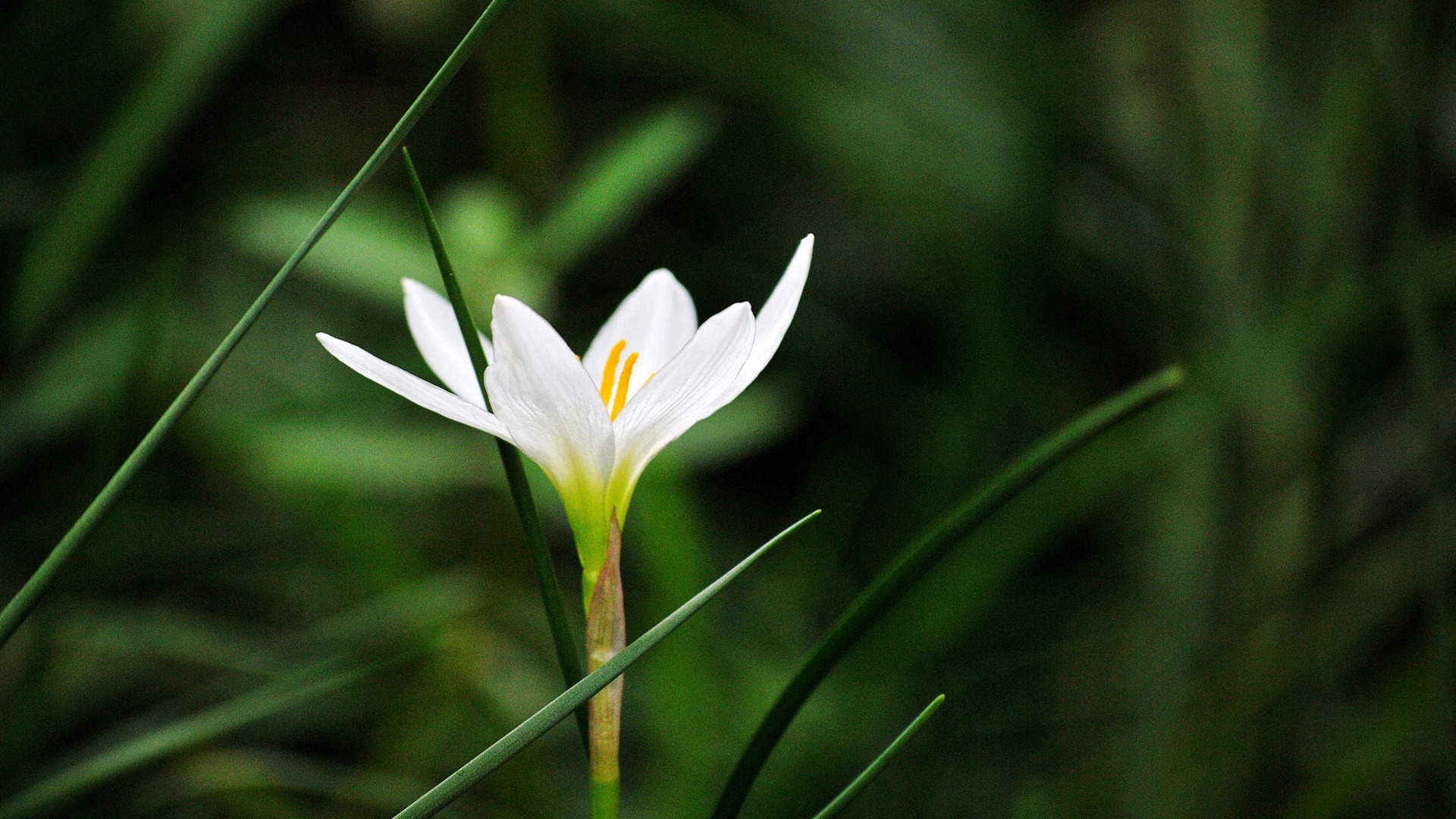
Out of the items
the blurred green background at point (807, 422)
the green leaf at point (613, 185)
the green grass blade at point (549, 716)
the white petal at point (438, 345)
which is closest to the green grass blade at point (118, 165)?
the blurred green background at point (807, 422)

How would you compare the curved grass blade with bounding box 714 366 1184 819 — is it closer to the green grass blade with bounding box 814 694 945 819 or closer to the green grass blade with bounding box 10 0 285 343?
the green grass blade with bounding box 814 694 945 819

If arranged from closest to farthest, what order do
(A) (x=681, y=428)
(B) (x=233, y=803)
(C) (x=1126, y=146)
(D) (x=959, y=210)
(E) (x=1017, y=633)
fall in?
(A) (x=681, y=428)
(B) (x=233, y=803)
(E) (x=1017, y=633)
(D) (x=959, y=210)
(C) (x=1126, y=146)

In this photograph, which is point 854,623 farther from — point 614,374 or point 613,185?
point 613,185

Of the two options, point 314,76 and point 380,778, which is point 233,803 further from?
point 314,76

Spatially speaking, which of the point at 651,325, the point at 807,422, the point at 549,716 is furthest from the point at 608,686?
the point at 807,422

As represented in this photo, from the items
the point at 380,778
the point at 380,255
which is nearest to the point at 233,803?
the point at 380,778

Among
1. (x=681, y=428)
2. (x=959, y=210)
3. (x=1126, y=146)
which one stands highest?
(x=1126, y=146)

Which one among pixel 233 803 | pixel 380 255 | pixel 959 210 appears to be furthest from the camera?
pixel 959 210
